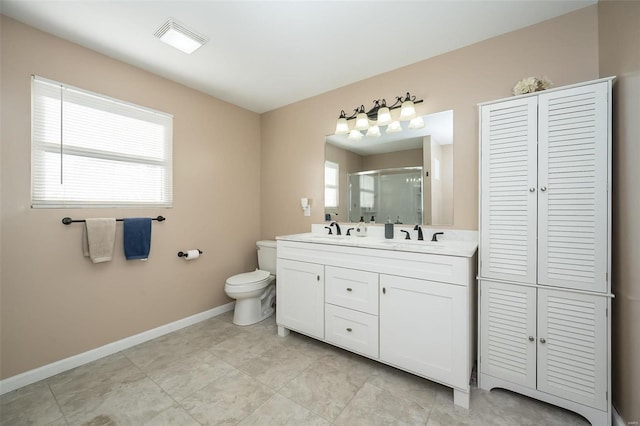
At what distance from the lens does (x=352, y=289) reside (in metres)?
1.98

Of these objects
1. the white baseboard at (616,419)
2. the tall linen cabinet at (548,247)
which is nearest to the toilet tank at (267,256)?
the tall linen cabinet at (548,247)

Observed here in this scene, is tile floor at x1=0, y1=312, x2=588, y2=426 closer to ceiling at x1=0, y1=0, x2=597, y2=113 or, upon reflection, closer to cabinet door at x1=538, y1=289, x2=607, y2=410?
cabinet door at x1=538, y1=289, x2=607, y2=410

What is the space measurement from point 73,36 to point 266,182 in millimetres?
2098

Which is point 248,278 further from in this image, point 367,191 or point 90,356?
point 367,191

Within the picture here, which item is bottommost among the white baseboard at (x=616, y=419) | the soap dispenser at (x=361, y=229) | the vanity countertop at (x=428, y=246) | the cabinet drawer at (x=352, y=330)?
the white baseboard at (x=616, y=419)

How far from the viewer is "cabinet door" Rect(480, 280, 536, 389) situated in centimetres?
155

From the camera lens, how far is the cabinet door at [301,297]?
2.16 metres

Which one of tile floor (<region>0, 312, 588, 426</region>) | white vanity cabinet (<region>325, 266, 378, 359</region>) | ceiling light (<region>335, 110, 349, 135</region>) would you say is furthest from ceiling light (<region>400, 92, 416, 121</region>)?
tile floor (<region>0, 312, 588, 426</region>)

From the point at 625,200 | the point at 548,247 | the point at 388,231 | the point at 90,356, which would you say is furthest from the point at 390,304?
the point at 90,356

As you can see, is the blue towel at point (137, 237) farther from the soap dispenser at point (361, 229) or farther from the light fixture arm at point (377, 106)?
the light fixture arm at point (377, 106)

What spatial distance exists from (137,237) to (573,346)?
10.4 ft

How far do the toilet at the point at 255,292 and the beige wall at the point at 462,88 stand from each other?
50 cm

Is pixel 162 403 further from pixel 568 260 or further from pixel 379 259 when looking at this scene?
pixel 568 260

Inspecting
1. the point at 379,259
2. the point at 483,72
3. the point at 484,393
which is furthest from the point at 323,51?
the point at 484,393
